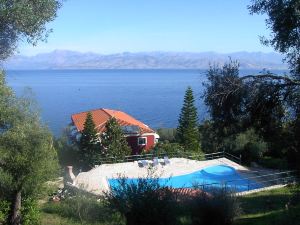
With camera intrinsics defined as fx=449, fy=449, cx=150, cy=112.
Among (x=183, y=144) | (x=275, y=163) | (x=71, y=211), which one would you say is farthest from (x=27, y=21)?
(x=183, y=144)

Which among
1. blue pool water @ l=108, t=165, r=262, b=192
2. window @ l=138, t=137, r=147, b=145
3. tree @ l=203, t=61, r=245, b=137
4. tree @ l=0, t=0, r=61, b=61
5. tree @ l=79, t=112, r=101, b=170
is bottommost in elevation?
blue pool water @ l=108, t=165, r=262, b=192

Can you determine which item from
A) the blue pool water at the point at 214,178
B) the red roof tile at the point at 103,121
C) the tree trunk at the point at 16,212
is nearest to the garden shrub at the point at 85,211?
the tree trunk at the point at 16,212

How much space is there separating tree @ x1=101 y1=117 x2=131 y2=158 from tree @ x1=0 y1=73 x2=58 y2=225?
14.0 m

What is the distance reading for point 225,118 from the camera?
32.5 feet

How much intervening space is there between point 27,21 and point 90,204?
7.54 metres

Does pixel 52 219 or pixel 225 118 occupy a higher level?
pixel 225 118

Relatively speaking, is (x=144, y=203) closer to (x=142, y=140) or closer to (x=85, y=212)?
(x=85, y=212)

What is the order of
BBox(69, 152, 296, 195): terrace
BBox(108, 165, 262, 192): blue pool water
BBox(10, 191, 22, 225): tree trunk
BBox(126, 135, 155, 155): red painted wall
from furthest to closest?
BBox(126, 135, 155, 155): red painted wall → BBox(108, 165, 262, 192): blue pool water → BBox(69, 152, 296, 195): terrace → BBox(10, 191, 22, 225): tree trunk

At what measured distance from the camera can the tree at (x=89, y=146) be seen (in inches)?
1141

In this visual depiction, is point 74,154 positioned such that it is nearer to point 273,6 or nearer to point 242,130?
point 242,130

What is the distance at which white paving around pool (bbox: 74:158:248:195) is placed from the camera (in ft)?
72.6

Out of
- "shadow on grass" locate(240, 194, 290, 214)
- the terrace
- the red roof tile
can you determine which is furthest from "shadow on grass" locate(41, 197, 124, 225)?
the red roof tile

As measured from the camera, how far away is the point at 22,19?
8.70 meters

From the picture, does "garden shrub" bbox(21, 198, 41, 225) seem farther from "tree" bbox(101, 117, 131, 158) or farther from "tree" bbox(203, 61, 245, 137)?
"tree" bbox(101, 117, 131, 158)
